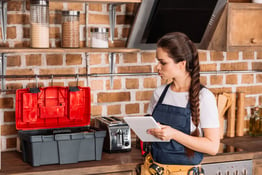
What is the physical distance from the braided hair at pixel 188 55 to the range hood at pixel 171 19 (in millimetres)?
637

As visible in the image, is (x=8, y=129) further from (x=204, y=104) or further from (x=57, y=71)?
(x=204, y=104)

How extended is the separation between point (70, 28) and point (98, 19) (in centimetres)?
30

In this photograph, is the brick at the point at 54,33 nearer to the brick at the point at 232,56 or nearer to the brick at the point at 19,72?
the brick at the point at 19,72

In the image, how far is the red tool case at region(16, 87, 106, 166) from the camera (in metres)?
2.58

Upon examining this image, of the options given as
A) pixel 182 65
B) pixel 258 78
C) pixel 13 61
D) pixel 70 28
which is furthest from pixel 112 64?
pixel 258 78

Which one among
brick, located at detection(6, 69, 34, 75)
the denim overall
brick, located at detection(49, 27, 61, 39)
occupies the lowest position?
the denim overall

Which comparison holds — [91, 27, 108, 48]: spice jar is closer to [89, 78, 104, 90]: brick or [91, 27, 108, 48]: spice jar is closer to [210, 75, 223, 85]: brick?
[89, 78, 104, 90]: brick

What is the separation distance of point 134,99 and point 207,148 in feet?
3.38

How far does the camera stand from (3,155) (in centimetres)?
280

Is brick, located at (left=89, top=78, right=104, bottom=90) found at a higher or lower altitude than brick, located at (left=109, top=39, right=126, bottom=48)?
lower

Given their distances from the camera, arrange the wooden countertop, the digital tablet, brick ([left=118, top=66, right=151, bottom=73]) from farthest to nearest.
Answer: brick ([left=118, top=66, right=151, bottom=73]), the wooden countertop, the digital tablet

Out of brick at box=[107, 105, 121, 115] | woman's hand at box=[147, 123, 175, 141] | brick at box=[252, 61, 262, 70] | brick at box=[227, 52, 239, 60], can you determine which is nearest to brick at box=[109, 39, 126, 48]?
brick at box=[107, 105, 121, 115]

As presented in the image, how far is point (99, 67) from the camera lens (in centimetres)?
308

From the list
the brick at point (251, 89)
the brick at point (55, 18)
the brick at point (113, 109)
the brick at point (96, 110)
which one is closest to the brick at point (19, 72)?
the brick at point (55, 18)
